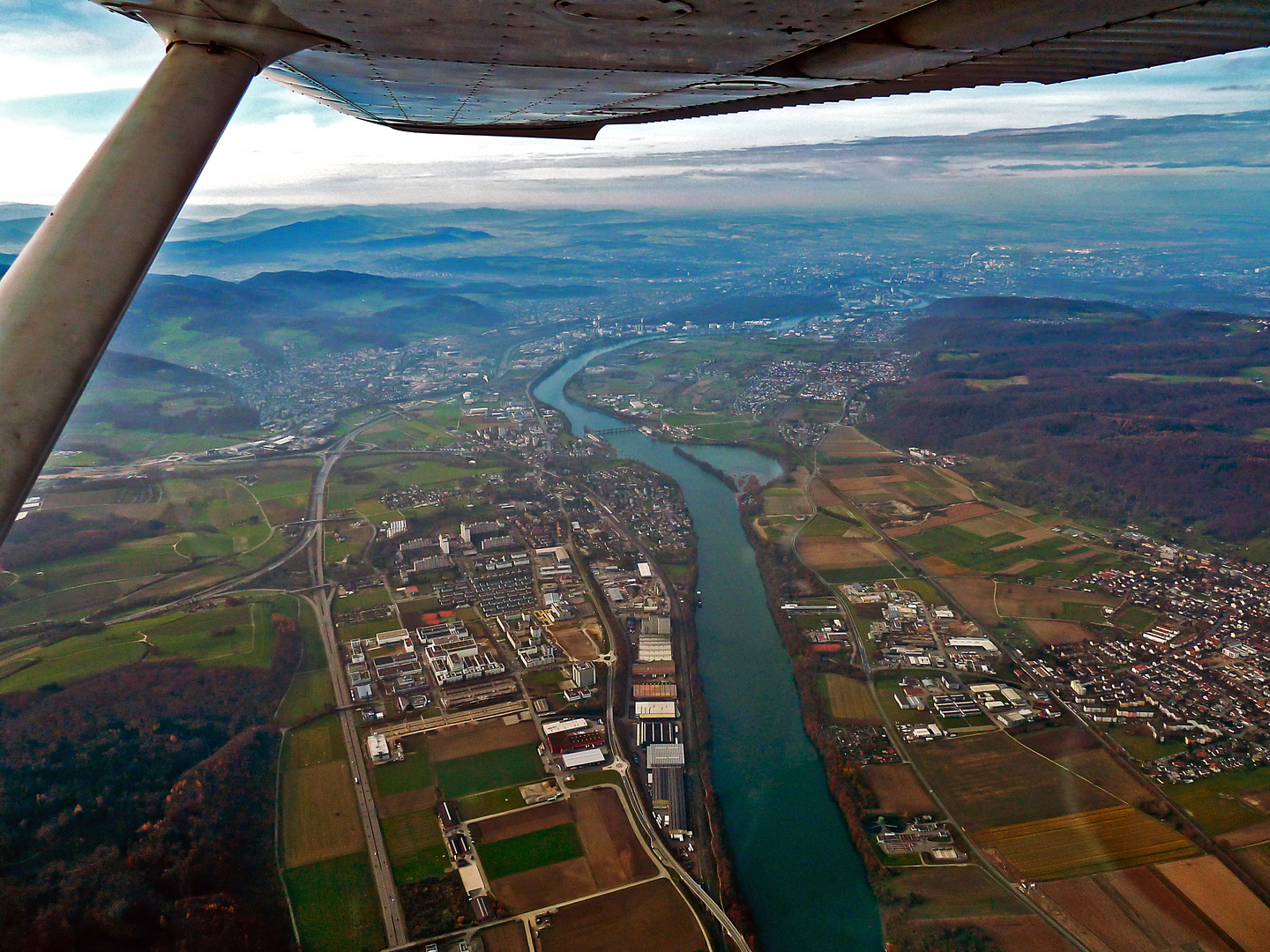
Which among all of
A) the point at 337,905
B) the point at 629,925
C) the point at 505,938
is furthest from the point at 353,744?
the point at 629,925

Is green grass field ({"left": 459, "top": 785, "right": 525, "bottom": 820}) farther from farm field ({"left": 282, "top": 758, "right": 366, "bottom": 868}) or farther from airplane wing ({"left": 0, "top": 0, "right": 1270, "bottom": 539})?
airplane wing ({"left": 0, "top": 0, "right": 1270, "bottom": 539})

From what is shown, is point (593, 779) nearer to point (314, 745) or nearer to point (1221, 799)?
point (314, 745)

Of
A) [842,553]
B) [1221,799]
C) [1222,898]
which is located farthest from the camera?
[842,553]

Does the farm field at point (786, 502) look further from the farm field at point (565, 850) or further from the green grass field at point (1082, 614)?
the farm field at point (565, 850)

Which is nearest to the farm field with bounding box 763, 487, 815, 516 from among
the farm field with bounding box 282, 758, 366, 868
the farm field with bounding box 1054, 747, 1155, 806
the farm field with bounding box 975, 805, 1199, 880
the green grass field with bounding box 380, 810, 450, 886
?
the farm field with bounding box 1054, 747, 1155, 806

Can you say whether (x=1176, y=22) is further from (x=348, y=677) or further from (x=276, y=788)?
(x=348, y=677)

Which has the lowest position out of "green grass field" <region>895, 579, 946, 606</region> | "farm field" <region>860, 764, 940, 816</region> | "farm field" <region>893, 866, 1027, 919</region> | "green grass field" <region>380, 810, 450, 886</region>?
"green grass field" <region>895, 579, 946, 606</region>
